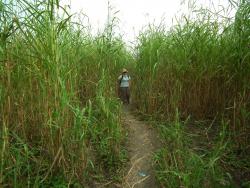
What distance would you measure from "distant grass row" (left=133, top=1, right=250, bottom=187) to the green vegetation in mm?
13

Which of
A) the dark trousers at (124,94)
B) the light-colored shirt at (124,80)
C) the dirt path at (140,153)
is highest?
the light-colored shirt at (124,80)

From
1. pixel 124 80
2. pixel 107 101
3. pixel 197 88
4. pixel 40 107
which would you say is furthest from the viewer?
pixel 124 80

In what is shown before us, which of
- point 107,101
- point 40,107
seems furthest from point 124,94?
point 40,107

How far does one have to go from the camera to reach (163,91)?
12.9ft

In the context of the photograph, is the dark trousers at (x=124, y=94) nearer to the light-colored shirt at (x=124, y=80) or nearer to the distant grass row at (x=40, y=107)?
the light-colored shirt at (x=124, y=80)

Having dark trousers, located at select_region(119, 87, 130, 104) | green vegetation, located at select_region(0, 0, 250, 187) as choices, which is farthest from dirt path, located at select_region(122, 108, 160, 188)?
dark trousers, located at select_region(119, 87, 130, 104)

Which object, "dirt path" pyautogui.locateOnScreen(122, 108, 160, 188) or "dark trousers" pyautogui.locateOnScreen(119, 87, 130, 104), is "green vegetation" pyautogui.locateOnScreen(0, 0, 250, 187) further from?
"dark trousers" pyautogui.locateOnScreen(119, 87, 130, 104)

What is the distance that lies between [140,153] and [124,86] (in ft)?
7.93

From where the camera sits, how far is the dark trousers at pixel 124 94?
5.30 m

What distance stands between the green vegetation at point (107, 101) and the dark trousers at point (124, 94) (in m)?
0.77

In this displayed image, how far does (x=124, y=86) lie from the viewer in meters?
5.30

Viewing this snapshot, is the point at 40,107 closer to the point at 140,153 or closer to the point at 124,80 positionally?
the point at 140,153

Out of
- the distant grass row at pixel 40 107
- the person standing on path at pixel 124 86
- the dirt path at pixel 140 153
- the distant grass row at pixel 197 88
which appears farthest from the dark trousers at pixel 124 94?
the distant grass row at pixel 40 107

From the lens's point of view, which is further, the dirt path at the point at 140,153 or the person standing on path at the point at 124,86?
the person standing on path at the point at 124,86
